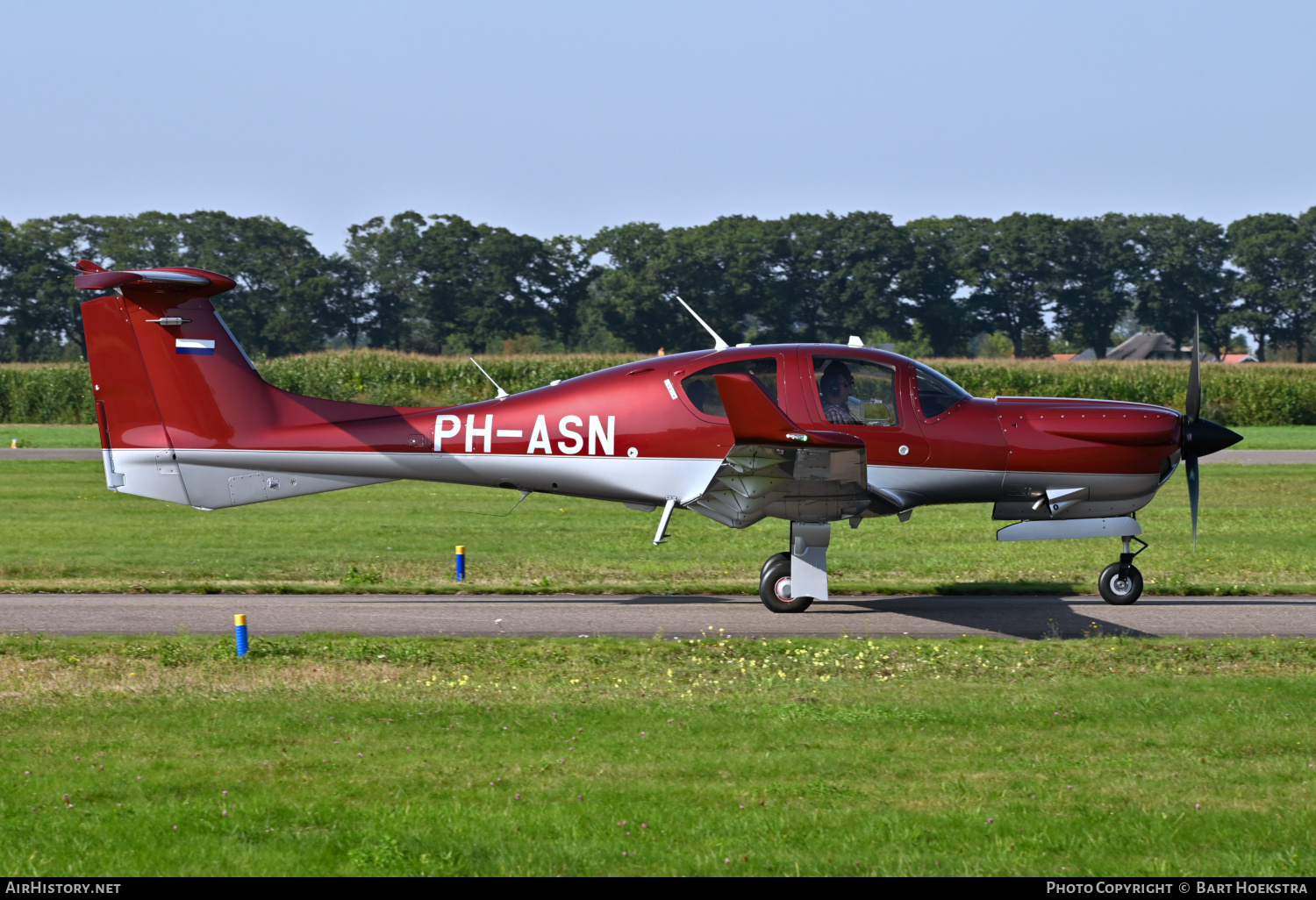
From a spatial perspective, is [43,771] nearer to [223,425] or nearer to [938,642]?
[223,425]

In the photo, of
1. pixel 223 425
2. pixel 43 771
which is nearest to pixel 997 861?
pixel 43 771

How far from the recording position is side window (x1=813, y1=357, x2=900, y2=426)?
12578mm

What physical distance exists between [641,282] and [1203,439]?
218ft

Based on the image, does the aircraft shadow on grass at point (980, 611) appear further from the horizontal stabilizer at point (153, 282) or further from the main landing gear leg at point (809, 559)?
the horizontal stabilizer at point (153, 282)

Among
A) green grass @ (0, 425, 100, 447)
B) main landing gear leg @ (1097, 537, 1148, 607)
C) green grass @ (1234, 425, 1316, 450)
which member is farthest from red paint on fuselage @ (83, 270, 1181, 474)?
green grass @ (0, 425, 100, 447)

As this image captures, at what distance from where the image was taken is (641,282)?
3081 inches

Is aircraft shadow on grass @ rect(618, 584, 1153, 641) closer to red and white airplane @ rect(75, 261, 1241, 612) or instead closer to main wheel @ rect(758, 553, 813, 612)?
main wheel @ rect(758, 553, 813, 612)

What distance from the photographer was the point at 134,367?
501 inches

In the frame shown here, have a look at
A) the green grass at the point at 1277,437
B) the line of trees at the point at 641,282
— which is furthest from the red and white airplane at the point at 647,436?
the line of trees at the point at 641,282

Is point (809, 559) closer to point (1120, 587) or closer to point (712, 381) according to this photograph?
point (712, 381)

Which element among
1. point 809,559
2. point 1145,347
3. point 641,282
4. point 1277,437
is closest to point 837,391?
point 809,559

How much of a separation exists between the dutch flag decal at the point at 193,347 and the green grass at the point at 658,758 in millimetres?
3294

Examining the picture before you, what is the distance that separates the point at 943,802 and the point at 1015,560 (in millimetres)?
10985

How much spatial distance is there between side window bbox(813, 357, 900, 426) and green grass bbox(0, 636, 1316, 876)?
2635 mm
